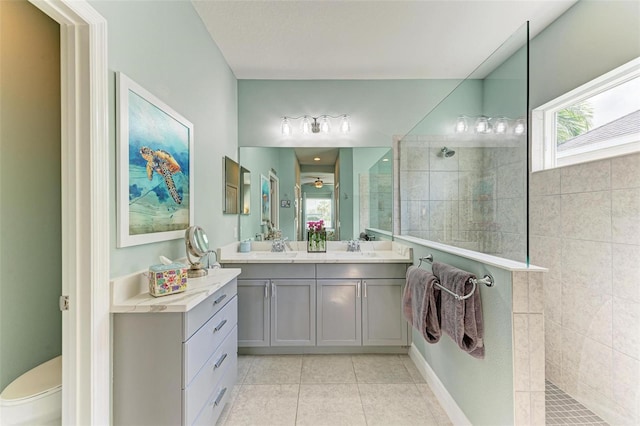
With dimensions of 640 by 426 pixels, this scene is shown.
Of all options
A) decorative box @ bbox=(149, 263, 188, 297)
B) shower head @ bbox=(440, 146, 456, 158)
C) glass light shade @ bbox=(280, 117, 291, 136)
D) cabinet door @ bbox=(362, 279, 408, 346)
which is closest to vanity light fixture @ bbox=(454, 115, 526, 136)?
shower head @ bbox=(440, 146, 456, 158)

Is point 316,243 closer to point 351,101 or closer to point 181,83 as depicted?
point 351,101

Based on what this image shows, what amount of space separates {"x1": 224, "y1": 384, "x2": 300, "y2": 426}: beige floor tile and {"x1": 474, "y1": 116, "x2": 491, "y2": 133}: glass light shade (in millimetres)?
2181

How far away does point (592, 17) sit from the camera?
73.5 inches

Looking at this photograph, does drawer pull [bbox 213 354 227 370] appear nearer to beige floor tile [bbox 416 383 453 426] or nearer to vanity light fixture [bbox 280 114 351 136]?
beige floor tile [bbox 416 383 453 426]

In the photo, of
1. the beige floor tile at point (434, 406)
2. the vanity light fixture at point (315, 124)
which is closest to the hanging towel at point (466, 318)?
the beige floor tile at point (434, 406)

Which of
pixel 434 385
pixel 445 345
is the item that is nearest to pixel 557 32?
pixel 445 345

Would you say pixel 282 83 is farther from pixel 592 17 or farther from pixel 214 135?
pixel 592 17

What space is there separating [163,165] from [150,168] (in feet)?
0.37

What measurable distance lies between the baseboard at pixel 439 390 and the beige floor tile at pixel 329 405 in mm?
540

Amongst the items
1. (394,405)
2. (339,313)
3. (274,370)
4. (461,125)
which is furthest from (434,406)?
(461,125)

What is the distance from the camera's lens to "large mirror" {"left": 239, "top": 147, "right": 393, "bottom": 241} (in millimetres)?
3059

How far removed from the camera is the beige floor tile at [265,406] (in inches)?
70.6

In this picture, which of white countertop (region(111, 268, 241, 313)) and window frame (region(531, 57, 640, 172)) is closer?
white countertop (region(111, 268, 241, 313))

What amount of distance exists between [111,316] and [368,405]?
163 cm
